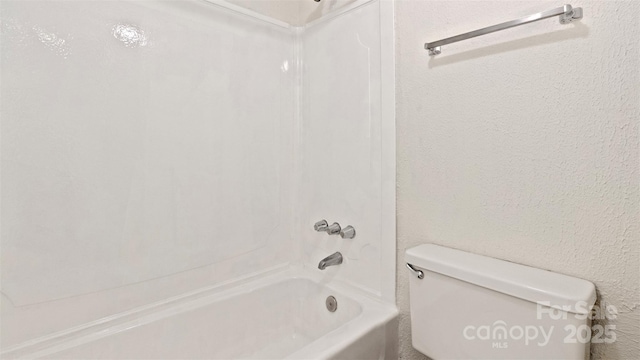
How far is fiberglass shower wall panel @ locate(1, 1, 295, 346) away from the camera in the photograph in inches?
45.4

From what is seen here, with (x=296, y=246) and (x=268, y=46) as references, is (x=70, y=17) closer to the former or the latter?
(x=268, y=46)

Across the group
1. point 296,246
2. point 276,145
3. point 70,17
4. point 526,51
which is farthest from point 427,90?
point 70,17

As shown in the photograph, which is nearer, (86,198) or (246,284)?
(86,198)

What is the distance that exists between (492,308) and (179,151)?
1334 mm

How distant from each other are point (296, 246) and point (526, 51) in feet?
4.58

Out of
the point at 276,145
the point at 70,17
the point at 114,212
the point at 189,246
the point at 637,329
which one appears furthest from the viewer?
the point at 276,145

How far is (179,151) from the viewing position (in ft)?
4.83

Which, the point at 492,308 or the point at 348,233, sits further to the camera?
the point at 348,233

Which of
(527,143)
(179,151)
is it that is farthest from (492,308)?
(179,151)

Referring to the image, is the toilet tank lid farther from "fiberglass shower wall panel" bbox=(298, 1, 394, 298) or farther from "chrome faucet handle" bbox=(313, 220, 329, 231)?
"chrome faucet handle" bbox=(313, 220, 329, 231)

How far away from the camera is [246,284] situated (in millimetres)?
1677

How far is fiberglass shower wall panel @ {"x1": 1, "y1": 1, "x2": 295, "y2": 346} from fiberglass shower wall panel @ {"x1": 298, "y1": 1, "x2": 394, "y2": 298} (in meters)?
0.17
